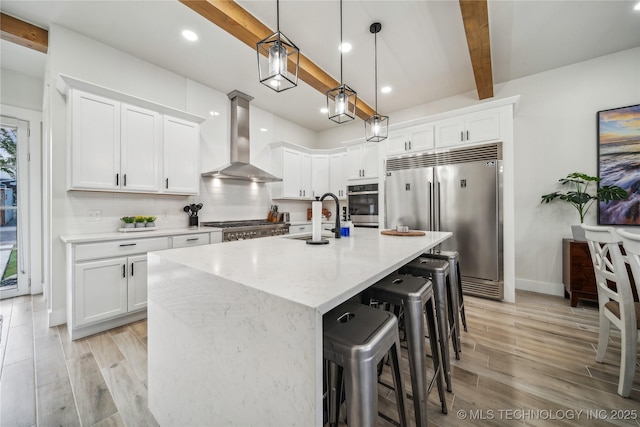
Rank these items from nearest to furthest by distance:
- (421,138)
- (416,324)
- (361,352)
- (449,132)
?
1. (361,352)
2. (416,324)
3. (449,132)
4. (421,138)

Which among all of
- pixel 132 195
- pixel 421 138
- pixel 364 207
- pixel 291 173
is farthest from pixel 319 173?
pixel 132 195

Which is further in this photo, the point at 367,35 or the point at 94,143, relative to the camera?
the point at 367,35

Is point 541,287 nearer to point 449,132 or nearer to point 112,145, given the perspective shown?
point 449,132

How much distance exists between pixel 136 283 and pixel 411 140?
3.95 metres

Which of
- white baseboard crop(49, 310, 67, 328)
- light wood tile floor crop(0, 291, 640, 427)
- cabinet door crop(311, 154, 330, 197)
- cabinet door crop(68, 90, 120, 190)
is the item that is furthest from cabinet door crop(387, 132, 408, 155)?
white baseboard crop(49, 310, 67, 328)

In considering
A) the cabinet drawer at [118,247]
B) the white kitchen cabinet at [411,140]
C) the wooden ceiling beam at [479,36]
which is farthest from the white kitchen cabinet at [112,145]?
the wooden ceiling beam at [479,36]

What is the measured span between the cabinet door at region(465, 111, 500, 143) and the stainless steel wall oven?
158 cm

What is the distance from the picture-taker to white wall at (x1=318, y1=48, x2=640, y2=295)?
9.86 ft

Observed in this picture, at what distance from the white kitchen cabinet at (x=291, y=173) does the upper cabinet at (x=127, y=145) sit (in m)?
1.61

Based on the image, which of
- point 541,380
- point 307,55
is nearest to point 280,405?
point 541,380

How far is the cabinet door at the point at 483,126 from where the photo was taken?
3082 millimetres

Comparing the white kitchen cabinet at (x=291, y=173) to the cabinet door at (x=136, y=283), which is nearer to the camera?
the cabinet door at (x=136, y=283)

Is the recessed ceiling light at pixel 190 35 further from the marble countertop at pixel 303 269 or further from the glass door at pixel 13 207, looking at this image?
the glass door at pixel 13 207

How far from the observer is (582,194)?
2900mm
